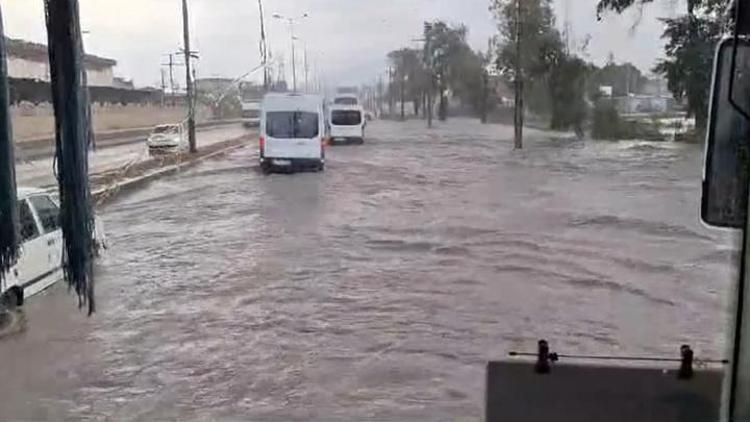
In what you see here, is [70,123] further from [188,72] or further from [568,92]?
[568,92]

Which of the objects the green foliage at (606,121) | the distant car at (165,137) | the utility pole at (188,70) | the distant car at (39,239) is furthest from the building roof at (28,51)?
the green foliage at (606,121)

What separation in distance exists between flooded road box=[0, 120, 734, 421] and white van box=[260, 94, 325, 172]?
154 cm

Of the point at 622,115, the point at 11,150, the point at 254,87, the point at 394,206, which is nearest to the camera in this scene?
the point at 11,150

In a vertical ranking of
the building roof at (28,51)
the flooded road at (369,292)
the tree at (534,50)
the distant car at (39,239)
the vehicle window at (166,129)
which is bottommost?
the flooded road at (369,292)

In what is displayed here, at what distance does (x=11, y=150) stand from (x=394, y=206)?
6.31 metres

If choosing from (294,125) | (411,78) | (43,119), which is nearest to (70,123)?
(43,119)

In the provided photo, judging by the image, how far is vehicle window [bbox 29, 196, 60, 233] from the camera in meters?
1.03

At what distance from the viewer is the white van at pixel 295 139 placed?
31.1 feet

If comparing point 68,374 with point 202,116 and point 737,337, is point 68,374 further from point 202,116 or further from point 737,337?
point 737,337

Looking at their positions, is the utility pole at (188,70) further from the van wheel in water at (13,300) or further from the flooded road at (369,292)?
the van wheel in water at (13,300)

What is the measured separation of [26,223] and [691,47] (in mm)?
1035

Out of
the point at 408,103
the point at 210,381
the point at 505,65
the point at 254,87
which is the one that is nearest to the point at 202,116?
the point at 254,87

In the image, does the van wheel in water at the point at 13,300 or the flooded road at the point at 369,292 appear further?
the flooded road at the point at 369,292

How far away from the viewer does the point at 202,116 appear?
2432mm
